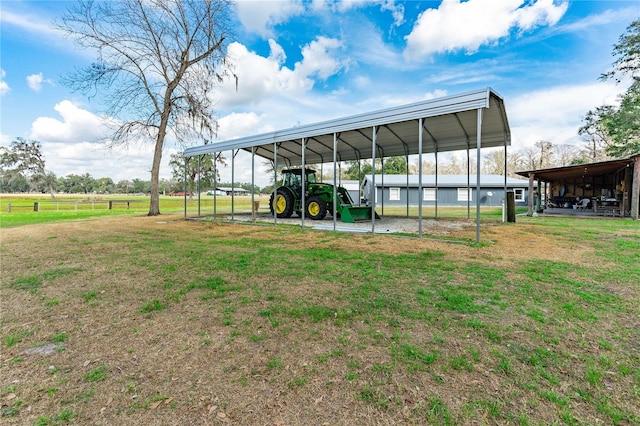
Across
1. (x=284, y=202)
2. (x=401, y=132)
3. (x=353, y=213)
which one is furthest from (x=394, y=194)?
(x=353, y=213)

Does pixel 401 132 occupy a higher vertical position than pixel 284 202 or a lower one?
higher

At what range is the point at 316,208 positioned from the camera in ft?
37.1

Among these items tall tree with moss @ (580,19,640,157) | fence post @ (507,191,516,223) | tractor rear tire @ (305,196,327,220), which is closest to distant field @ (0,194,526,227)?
fence post @ (507,191,516,223)

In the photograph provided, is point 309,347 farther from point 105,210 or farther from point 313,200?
point 105,210

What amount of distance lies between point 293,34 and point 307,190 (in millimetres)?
8495

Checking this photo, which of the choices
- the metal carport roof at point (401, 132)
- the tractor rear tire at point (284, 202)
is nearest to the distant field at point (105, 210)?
the tractor rear tire at point (284, 202)

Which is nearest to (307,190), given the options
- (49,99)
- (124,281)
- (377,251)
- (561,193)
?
(377,251)

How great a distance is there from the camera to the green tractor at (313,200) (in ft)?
34.3

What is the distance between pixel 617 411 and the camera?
1529 mm

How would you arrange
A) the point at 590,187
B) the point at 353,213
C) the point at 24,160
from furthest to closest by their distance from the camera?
the point at 24,160 < the point at 590,187 < the point at 353,213

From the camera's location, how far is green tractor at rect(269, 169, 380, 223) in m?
10.5

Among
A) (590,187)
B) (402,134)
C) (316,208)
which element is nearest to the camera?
(402,134)

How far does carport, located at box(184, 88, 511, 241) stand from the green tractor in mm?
740

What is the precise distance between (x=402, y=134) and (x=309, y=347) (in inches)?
388
